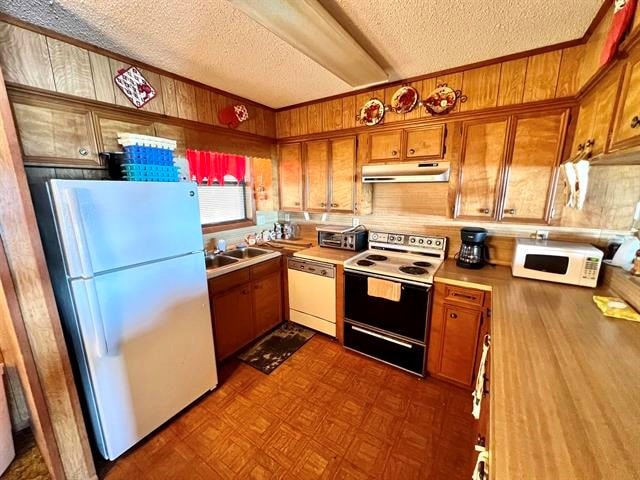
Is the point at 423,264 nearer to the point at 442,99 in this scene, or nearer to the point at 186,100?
the point at 442,99

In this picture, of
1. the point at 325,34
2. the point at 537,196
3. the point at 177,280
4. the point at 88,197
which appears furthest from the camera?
the point at 537,196

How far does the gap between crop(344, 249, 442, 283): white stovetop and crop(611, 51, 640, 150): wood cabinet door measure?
125 centimetres

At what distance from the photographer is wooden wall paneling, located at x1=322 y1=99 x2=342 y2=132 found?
8.80 feet

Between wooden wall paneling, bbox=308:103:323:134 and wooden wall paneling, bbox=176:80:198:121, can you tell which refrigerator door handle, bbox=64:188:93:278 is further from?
wooden wall paneling, bbox=308:103:323:134

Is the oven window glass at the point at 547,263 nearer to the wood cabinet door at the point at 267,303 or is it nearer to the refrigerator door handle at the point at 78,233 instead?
the wood cabinet door at the point at 267,303

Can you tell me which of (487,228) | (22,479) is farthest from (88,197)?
(487,228)

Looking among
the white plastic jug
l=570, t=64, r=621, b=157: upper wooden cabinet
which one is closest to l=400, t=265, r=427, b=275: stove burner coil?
l=570, t=64, r=621, b=157: upper wooden cabinet

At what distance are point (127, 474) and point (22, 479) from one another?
1.96 feet

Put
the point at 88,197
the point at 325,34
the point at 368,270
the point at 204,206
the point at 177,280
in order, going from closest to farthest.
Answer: the point at 88,197 < the point at 325,34 < the point at 177,280 < the point at 368,270 < the point at 204,206

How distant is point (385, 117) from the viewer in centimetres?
243

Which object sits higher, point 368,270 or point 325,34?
point 325,34

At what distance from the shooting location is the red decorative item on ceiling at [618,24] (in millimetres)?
1112

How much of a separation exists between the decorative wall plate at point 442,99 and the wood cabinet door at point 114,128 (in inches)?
90.9

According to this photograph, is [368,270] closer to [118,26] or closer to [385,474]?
[385,474]
